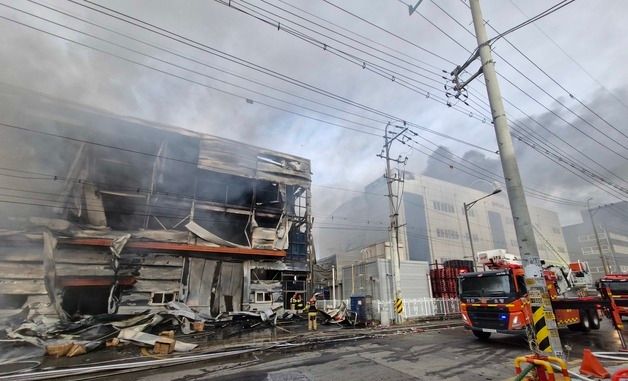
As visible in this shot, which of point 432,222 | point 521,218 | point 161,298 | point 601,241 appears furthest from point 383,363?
point 601,241

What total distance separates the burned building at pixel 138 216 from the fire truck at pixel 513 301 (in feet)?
28.0

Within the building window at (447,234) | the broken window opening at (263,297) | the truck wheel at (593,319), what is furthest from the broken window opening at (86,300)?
the building window at (447,234)

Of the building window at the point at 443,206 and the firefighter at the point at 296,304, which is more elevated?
the building window at the point at 443,206

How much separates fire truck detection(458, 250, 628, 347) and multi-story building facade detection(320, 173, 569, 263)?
66.5 feet

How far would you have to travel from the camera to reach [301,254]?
53.0 ft

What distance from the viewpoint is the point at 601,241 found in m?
49.4

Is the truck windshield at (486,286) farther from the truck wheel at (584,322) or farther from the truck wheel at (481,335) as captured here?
the truck wheel at (584,322)

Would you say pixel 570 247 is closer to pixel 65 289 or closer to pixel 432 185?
pixel 432 185

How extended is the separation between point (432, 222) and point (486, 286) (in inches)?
1133

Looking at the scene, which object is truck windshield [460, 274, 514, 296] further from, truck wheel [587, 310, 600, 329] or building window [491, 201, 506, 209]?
building window [491, 201, 506, 209]

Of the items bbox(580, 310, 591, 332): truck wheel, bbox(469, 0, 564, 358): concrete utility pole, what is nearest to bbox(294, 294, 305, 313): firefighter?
bbox(469, 0, 564, 358): concrete utility pole

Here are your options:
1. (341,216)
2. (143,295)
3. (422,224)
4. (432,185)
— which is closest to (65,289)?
(143,295)

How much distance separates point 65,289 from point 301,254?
9.98 meters

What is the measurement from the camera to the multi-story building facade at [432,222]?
35.2 meters
